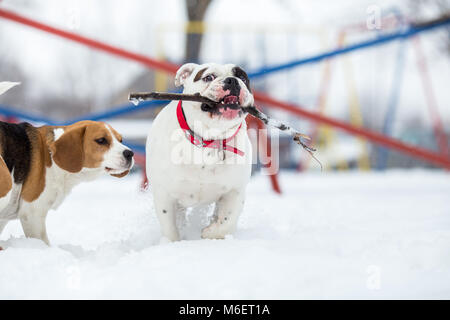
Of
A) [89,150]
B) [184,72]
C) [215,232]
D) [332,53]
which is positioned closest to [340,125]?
[332,53]

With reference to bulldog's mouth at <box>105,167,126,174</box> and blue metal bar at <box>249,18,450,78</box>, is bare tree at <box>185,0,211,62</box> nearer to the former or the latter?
blue metal bar at <box>249,18,450,78</box>

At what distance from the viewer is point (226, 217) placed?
1786 millimetres

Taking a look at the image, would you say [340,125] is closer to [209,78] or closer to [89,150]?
[209,78]

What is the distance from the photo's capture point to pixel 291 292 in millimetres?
1114

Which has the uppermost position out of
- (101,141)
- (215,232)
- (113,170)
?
(101,141)

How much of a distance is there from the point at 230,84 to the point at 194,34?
3.57 meters

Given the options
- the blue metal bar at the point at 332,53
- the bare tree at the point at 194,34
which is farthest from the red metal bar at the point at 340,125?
the bare tree at the point at 194,34

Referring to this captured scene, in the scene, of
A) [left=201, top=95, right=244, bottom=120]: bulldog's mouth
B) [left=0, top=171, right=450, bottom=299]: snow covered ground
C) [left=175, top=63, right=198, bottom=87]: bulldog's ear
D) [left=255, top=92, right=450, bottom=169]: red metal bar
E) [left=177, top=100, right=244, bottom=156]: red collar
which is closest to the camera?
[left=0, top=171, right=450, bottom=299]: snow covered ground

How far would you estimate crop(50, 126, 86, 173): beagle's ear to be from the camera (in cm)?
170

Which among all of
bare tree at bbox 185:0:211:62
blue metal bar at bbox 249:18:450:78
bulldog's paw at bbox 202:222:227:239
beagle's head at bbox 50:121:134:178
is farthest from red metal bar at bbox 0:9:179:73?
bulldog's paw at bbox 202:222:227:239

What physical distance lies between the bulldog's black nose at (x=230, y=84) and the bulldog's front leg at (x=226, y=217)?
476 mm

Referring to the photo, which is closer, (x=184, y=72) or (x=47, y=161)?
(x=47, y=161)

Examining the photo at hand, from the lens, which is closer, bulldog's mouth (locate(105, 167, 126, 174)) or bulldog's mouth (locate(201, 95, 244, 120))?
bulldog's mouth (locate(201, 95, 244, 120))

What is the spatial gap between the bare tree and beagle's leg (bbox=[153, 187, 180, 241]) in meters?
3.20
